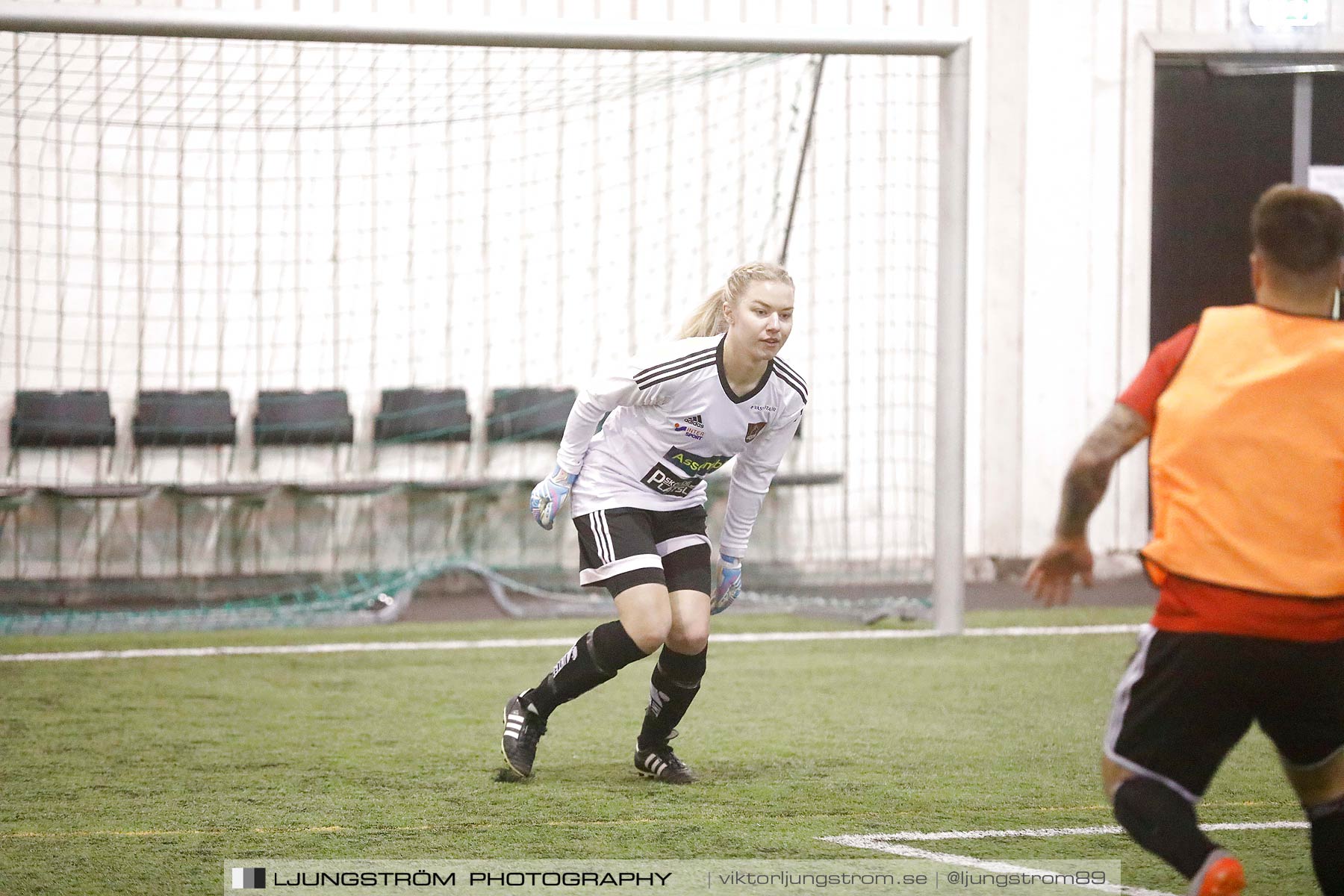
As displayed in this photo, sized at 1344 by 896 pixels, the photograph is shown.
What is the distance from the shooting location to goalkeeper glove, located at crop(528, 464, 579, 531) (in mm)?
4766

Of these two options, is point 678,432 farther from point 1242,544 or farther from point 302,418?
point 302,418

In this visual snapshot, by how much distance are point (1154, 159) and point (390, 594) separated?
260 inches

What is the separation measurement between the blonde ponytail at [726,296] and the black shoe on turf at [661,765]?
134 centimetres

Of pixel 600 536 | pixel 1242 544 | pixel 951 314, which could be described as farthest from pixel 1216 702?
pixel 951 314

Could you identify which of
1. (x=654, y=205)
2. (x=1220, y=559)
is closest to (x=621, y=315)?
(x=654, y=205)

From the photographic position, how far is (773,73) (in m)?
11.0

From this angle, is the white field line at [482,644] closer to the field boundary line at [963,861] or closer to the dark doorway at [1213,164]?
the dark doorway at [1213,164]

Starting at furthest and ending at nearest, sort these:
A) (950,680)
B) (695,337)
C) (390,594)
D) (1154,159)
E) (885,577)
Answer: (1154,159) < (885,577) < (390,594) < (950,680) < (695,337)

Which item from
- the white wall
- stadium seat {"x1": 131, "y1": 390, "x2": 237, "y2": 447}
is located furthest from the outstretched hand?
the white wall

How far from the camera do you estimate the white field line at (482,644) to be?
7.93m

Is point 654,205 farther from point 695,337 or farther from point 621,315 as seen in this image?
point 695,337

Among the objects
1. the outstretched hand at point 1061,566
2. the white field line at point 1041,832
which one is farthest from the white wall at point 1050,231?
the outstretched hand at point 1061,566

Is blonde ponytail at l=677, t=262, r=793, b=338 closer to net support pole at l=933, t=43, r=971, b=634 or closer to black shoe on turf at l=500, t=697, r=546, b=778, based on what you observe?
black shoe on turf at l=500, t=697, r=546, b=778

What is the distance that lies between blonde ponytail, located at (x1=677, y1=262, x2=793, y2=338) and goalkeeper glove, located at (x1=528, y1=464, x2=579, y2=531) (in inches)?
23.6
